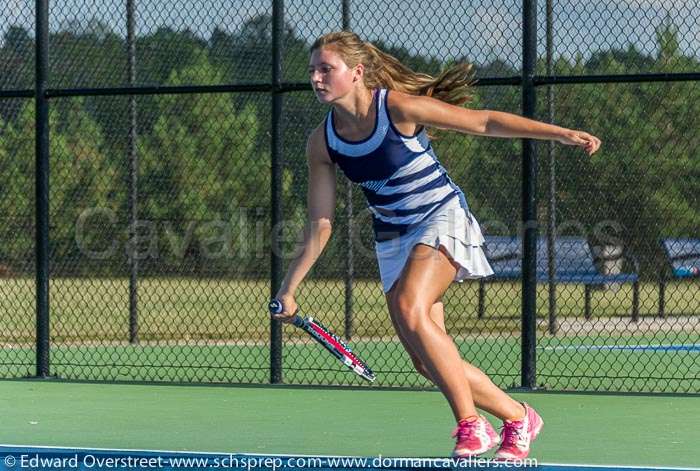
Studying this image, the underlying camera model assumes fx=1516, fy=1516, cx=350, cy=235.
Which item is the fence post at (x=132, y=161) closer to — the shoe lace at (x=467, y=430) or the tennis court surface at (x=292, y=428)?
the tennis court surface at (x=292, y=428)

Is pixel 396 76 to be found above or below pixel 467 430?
above

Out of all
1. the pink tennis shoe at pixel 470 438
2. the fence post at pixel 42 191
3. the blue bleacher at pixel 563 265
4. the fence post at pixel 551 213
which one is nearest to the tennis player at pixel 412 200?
the pink tennis shoe at pixel 470 438

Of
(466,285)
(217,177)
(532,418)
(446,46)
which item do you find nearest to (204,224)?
(217,177)

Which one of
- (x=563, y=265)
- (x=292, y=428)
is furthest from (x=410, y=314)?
(x=563, y=265)

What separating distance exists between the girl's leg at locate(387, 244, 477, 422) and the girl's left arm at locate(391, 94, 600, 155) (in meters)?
0.48

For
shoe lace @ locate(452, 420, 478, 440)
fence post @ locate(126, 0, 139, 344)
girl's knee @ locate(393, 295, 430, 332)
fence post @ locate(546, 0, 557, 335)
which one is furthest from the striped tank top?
fence post @ locate(126, 0, 139, 344)

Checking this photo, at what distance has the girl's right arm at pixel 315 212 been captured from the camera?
5.94 metres

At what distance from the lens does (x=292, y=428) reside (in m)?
7.30

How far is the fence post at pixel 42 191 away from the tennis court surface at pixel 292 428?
34cm

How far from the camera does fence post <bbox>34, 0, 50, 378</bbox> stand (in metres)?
10.0

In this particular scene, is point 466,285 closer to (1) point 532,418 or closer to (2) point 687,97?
(2) point 687,97

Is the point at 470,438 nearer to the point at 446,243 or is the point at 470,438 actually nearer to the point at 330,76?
the point at 446,243

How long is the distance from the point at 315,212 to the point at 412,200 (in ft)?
1.42

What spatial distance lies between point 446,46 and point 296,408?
3391 mm
